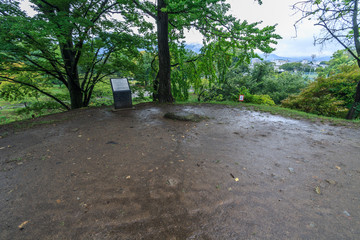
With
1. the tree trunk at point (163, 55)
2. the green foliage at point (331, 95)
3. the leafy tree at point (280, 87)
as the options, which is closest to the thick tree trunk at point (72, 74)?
the tree trunk at point (163, 55)

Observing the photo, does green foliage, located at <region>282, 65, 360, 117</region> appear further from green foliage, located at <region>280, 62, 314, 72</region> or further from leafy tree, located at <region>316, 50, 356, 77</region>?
green foliage, located at <region>280, 62, 314, 72</region>

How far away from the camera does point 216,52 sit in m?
7.67

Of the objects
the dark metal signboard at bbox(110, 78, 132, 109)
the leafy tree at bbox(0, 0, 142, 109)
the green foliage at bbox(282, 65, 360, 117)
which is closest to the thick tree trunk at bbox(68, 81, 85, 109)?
the leafy tree at bbox(0, 0, 142, 109)

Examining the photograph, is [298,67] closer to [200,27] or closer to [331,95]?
[331,95]

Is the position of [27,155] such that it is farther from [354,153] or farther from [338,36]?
[338,36]

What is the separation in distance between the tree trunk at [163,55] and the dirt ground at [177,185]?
13.7ft

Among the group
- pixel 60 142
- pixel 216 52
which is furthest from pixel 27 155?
pixel 216 52

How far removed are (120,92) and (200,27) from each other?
4597 mm

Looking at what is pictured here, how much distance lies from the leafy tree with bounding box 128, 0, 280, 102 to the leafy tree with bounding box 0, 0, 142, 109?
1.13m

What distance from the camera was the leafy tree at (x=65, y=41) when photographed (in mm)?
4285

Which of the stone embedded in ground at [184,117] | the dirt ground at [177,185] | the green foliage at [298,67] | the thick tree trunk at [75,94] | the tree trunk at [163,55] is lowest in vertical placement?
the dirt ground at [177,185]

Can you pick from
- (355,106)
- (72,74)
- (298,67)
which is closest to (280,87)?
(355,106)

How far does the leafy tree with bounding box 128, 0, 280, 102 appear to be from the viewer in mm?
5316

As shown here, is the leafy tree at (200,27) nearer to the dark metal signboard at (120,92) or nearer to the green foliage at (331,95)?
the dark metal signboard at (120,92)
